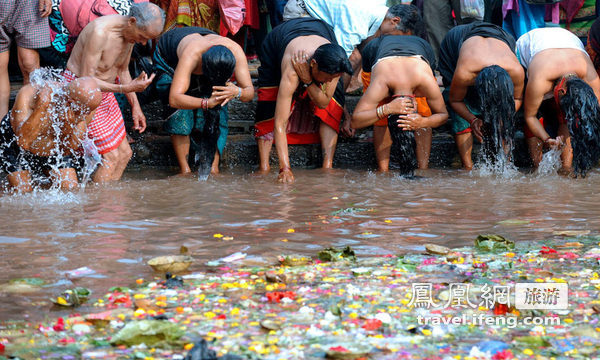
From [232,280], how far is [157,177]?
325cm

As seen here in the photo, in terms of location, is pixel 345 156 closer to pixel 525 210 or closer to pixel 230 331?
pixel 525 210

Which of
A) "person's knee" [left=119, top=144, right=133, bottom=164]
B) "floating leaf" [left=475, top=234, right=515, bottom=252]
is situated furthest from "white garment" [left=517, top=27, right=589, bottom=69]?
"person's knee" [left=119, top=144, right=133, bottom=164]

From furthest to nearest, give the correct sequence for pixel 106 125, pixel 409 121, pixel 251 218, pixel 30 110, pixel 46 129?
pixel 409 121, pixel 106 125, pixel 46 129, pixel 30 110, pixel 251 218

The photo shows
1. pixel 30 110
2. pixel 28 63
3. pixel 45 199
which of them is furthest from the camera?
pixel 28 63

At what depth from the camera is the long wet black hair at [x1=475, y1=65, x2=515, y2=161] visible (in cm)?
564

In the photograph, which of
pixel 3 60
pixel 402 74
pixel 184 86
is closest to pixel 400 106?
pixel 402 74

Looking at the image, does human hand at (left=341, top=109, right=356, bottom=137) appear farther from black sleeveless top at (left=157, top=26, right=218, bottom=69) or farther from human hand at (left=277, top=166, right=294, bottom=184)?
black sleeveless top at (left=157, top=26, right=218, bottom=69)

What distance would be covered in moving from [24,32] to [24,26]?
47 mm

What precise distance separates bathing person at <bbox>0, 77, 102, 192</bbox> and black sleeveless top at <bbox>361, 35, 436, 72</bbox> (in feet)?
7.68

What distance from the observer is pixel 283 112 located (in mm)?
5754

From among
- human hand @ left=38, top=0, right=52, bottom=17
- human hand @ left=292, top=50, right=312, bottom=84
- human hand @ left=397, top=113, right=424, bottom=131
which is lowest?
human hand @ left=397, top=113, right=424, bottom=131

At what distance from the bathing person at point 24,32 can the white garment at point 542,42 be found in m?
3.91

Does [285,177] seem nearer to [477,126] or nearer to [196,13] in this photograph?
[477,126]

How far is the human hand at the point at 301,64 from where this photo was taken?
5598 mm
